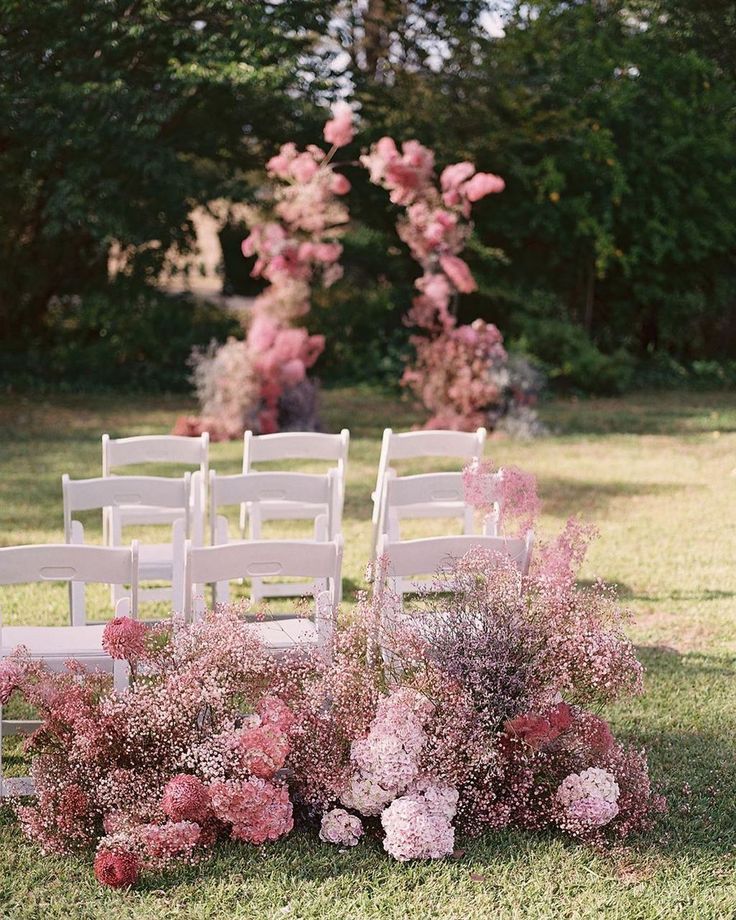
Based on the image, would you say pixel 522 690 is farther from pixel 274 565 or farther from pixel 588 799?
pixel 274 565

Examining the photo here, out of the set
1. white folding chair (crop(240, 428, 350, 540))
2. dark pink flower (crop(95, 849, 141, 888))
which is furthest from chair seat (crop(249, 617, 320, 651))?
white folding chair (crop(240, 428, 350, 540))

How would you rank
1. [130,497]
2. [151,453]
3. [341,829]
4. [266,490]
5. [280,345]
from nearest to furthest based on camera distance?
[341,829], [130,497], [266,490], [151,453], [280,345]

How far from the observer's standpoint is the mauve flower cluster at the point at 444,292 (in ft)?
40.3

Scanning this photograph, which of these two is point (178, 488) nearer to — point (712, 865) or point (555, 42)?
point (712, 865)

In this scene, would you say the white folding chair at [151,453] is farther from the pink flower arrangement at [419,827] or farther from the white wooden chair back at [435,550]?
the pink flower arrangement at [419,827]

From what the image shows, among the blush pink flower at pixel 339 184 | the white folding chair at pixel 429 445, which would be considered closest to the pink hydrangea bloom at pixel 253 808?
the white folding chair at pixel 429 445

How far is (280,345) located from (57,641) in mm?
7920

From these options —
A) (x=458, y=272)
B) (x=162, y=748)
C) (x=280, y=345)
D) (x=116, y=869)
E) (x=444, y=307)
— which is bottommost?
(x=116, y=869)

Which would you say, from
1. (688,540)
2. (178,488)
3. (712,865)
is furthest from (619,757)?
(688,540)

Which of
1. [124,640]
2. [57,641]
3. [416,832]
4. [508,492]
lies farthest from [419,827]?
[57,641]

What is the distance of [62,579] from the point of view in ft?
13.0

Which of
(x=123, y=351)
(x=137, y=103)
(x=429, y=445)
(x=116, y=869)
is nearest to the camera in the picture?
(x=116, y=869)

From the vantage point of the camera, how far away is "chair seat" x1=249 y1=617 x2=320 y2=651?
444 cm

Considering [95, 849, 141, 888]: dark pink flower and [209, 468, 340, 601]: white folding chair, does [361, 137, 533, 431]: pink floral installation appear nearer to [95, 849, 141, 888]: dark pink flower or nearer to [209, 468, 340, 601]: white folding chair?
[209, 468, 340, 601]: white folding chair
